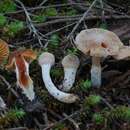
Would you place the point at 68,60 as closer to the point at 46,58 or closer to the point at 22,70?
the point at 46,58

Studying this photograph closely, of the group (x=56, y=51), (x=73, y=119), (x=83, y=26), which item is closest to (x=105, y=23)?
(x=83, y=26)

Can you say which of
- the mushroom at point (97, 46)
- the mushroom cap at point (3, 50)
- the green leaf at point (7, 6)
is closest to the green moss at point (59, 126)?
the mushroom at point (97, 46)

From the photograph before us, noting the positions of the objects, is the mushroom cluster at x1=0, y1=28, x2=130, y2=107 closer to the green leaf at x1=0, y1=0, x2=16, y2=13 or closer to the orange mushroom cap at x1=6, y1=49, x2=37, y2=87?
the orange mushroom cap at x1=6, y1=49, x2=37, y2=87

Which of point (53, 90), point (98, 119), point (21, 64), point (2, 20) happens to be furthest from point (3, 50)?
point (98, 119)

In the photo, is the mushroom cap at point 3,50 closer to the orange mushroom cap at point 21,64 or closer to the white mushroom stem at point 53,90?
the orange mushroom cap at point 21,64

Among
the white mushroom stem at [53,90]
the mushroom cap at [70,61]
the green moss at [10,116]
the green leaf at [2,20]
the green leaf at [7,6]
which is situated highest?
the green leaf at [7,6]
